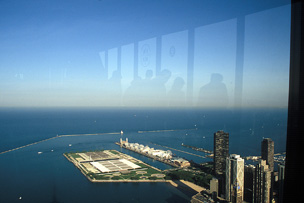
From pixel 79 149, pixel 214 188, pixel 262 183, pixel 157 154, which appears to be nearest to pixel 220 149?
pixel 214 188

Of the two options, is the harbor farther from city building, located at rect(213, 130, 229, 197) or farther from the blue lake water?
city building, located at rect(213, 130, 229, 197)

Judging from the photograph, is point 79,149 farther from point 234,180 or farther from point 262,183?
point 262,183

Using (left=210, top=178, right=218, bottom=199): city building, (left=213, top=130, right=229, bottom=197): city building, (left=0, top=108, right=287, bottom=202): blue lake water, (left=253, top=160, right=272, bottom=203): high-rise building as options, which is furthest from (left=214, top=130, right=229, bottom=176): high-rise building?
(left=253, top=160, right=272, bottom=203): high-rise building

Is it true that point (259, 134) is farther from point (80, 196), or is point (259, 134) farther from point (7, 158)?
point (7, 158)

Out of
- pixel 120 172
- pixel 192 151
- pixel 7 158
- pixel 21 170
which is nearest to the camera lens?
pixel 21 170

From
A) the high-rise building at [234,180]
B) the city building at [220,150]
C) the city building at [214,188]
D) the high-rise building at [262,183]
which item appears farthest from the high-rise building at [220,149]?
the high-rise building at [262,183]

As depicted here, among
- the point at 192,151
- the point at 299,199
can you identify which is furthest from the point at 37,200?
the point at 192,151
